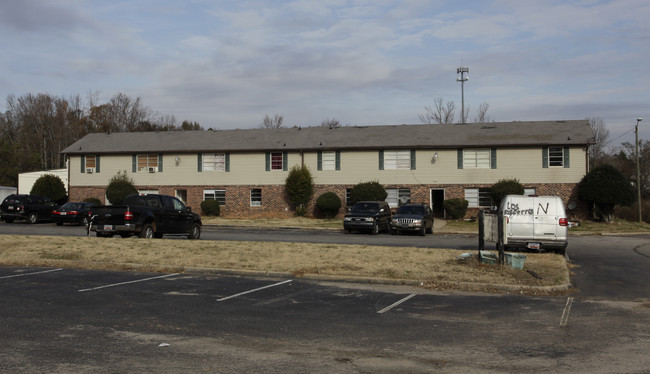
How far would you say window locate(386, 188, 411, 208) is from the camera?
4291 cm

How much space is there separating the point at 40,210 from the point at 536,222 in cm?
2987

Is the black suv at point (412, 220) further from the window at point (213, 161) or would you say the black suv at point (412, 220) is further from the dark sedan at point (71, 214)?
the window at point (213, 161)

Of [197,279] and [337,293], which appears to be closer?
[337,293]

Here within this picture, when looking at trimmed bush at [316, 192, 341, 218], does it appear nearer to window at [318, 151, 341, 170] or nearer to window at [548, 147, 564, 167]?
window at [318, 151, 341, 170]

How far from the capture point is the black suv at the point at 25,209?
3550 centimetres

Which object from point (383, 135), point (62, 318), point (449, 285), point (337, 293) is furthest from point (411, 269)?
point (383, 135)

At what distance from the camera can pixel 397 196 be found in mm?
43125

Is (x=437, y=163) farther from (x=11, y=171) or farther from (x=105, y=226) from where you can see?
(x=11, y=171)

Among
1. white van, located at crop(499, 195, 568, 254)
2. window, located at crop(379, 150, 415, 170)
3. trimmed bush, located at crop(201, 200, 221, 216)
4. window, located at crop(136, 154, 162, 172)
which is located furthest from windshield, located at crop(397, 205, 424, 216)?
window, located at crop(136, 154, 162, 172)

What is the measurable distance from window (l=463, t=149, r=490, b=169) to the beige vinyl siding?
0.36 m

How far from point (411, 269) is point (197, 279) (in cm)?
495

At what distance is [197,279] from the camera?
1331cm

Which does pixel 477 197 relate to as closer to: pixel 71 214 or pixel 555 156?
pixel 555 156

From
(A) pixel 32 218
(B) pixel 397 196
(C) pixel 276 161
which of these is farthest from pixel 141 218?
(B) pixel 397 196
